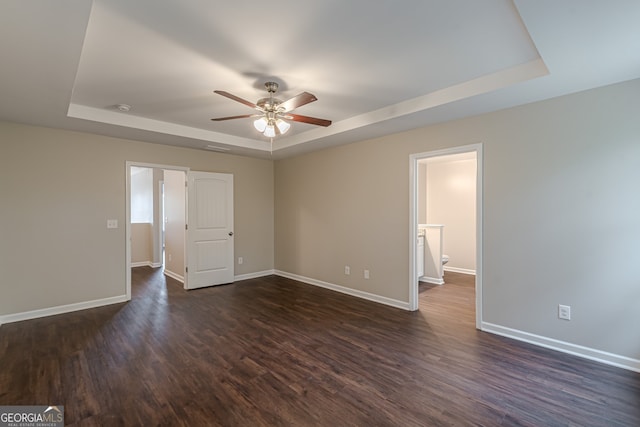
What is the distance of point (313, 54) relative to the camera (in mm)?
2377

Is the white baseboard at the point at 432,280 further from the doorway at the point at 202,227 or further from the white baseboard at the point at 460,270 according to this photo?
the doorway at the point at 202,227

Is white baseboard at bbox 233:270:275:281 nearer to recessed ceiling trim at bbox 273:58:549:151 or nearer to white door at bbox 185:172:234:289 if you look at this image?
Result: white door at bbox 185:172:234:289

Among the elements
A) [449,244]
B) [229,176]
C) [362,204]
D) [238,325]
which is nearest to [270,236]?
[229,176]

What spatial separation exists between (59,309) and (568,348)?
6034mm

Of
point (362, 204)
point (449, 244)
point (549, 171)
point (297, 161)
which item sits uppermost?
point (297, 161)

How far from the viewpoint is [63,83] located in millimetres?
2566

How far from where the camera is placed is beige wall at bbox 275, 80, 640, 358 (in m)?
2.56

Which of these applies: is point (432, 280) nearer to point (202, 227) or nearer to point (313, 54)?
point (202, 227)

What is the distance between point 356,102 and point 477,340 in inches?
116

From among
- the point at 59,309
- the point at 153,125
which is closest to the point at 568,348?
the point at 153,125

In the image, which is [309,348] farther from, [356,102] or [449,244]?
[449,244]

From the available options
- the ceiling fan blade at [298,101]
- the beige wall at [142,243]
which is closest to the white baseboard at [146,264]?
the beige wall at [142,243]

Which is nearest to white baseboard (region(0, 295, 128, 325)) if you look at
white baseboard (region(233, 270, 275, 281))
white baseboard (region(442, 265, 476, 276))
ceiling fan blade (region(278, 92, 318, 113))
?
white baseboard (region(233, 270, 275, 281))

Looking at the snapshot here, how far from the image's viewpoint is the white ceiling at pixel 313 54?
70.7 inches
